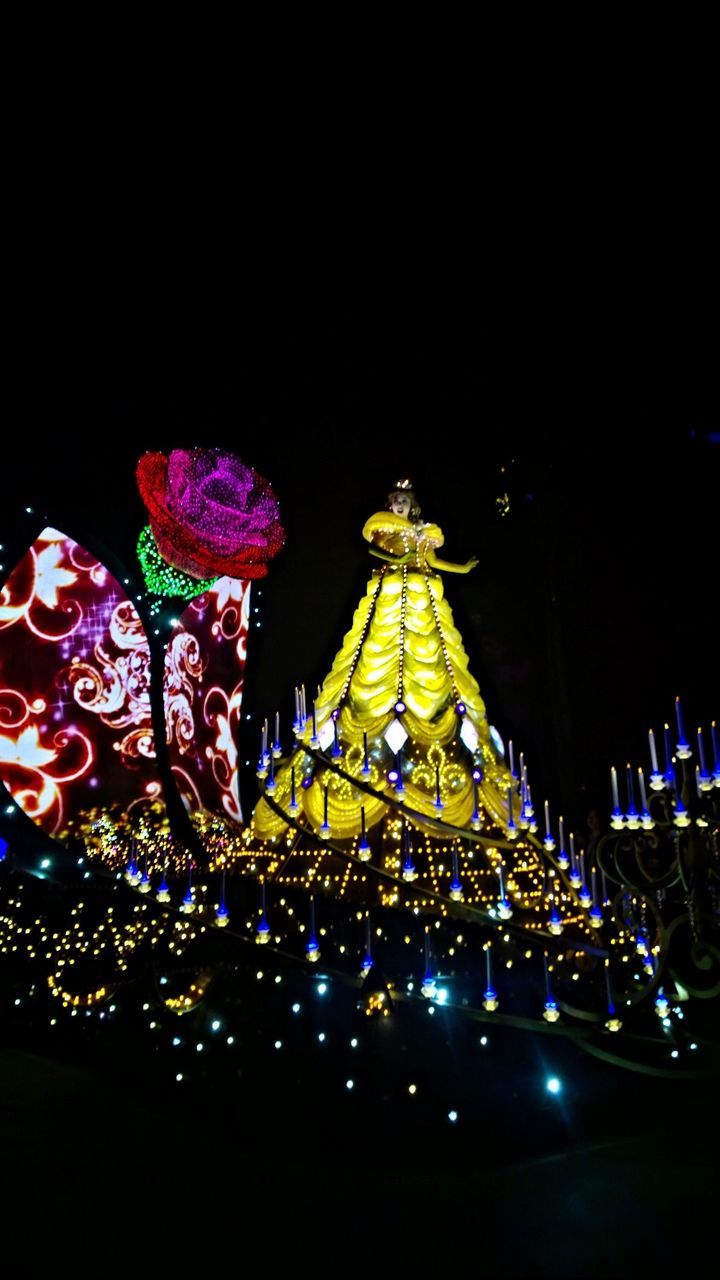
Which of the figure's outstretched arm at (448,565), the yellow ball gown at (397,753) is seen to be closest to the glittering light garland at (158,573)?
the yellow ball gown at (397,753)

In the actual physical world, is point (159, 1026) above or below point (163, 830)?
below

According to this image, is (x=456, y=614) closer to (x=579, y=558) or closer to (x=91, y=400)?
(x=579, y=558)

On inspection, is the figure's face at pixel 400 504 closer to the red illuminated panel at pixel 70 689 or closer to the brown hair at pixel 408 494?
the brown hair at pixel 408 494

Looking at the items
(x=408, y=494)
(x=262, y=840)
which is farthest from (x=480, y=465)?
(x=262, y=840)

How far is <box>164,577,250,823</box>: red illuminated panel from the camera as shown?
4215 mm

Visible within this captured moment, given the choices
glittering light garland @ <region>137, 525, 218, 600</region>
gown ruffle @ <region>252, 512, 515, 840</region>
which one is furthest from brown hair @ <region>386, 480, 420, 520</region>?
glittering light garland @ <region>137, 525, 218, 600</region>

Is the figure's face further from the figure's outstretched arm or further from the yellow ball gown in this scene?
the figure's outstretched arm

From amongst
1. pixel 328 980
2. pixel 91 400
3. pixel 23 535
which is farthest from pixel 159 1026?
pixel 91 400

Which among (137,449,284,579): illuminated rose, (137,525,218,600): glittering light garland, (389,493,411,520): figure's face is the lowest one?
(137,525,218,600): glittering light garland

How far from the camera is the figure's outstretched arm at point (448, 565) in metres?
5.98

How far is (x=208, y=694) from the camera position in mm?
4656

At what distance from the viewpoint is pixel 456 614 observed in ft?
21.5

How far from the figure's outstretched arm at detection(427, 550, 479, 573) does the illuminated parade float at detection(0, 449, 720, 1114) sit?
1.33 meters

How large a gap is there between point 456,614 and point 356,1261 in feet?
16.8
